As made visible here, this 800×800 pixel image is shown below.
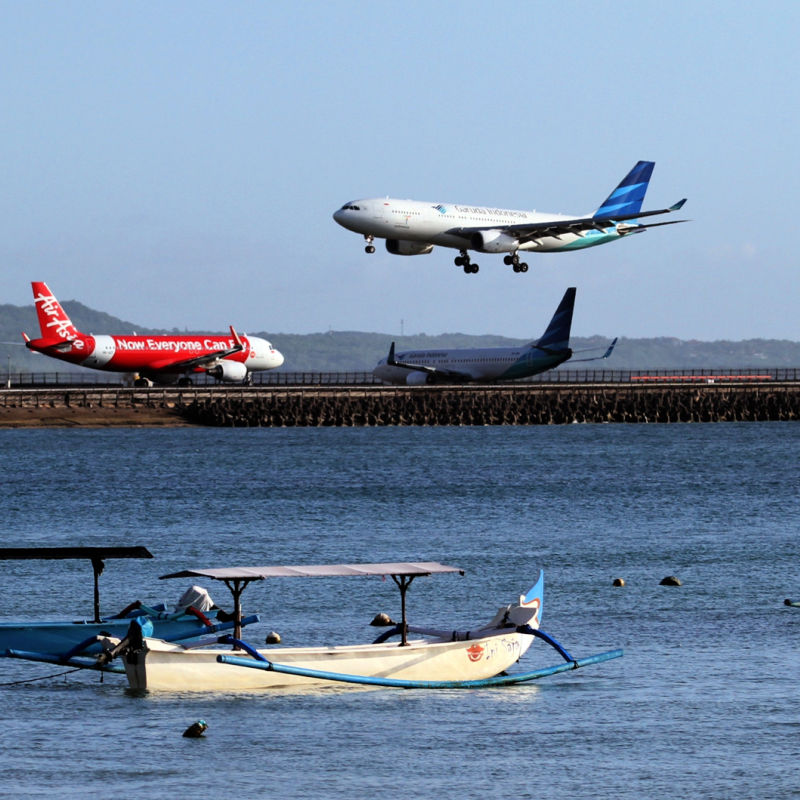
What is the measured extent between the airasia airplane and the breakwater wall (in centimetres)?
701

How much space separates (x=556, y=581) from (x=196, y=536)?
74.5 ft

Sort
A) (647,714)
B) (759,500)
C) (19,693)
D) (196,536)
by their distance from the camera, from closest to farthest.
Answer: (647,714)
(19,693)
(196,536)
(759,500)

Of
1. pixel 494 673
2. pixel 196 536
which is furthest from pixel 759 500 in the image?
pixel 494 673

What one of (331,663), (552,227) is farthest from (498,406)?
(331,663)

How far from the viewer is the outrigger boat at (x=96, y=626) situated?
3803 cm

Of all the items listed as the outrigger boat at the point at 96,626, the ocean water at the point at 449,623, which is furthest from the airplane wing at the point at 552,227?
the outrigger boat at the point at 96,626

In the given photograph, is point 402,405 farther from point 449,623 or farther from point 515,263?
point 449,623

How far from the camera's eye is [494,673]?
1495 inches

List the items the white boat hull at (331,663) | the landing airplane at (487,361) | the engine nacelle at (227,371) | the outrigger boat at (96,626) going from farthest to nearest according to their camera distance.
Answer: the landing airplane at (487,361)
the engine nacelle at (227,371)
the outrigger boat at (96,626)
the white boat hull at (331,663)

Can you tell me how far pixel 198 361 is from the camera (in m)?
179

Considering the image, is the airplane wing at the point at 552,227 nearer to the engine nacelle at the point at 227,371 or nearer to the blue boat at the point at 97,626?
the engine nacelle at the point at 227,371

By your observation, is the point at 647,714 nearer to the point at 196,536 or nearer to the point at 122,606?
the point at 122,606

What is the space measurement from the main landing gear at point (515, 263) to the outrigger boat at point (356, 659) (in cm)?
7789

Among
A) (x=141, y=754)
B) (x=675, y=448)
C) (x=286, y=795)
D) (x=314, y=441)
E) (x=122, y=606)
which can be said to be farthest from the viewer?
(x=314, y=441)
